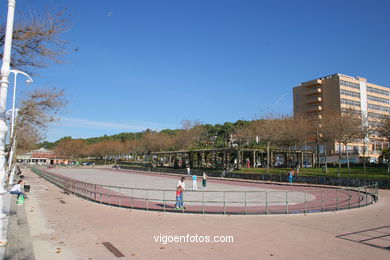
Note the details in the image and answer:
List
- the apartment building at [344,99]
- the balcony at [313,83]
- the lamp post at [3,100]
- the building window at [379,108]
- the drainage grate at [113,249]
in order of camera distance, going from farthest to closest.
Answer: the building window at [379,108] < the balcony at [313,83] < the apartment building at [344,99] < the drainage grate at [113,249] < the lamp post at [3,100]

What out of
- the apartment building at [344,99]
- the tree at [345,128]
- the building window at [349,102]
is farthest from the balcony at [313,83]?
the tree at [345,128]

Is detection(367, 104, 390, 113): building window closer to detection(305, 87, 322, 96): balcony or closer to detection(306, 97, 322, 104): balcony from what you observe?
detection(306, 97, 322, 104): balcony

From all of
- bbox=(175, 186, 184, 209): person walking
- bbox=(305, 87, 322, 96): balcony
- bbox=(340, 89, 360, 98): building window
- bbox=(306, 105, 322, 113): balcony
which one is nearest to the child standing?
bbox=(175, 186, 184, 209): person walking

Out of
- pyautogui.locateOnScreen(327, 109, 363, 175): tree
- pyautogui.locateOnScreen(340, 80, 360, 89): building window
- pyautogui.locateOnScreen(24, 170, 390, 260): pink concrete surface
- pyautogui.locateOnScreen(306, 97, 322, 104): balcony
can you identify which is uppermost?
pyautogui.locateOnScreen(340, 80, 360, 89): building window

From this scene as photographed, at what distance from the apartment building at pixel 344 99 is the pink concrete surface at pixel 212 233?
61558mm

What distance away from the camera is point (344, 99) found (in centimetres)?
7406

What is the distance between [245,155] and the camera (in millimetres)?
60000

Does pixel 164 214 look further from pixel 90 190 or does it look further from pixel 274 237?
pixel 90 190

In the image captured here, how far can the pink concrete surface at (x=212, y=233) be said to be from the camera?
775cm

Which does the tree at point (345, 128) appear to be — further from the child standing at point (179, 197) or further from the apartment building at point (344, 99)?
the apartment building at point (344, 99)

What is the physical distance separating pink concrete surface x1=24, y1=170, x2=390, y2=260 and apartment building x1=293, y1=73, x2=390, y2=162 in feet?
202

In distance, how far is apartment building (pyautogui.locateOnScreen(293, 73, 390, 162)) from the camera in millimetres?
72562

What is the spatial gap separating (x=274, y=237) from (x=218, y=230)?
1916 mm

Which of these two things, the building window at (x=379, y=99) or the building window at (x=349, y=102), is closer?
the building window at (x=349, y=102)
